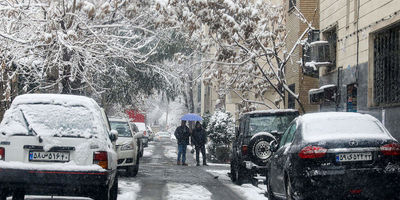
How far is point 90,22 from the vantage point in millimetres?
21312

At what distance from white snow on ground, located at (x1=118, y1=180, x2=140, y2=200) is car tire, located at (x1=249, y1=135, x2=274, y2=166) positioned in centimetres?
273

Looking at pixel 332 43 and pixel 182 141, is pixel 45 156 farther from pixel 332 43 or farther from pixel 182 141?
pixel 182 141

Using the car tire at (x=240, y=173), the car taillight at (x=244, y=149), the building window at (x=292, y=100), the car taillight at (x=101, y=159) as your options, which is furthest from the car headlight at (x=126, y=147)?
the building window at (x=292, y=100)

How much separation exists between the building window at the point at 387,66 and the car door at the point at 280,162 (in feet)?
13.8

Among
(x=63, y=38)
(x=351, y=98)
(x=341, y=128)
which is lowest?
(x=341, y=128)

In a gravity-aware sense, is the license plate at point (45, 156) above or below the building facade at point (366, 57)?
below

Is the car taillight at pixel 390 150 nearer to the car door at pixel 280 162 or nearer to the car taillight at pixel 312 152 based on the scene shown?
the car taillight at pixel 312 152

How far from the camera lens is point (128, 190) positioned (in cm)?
1355

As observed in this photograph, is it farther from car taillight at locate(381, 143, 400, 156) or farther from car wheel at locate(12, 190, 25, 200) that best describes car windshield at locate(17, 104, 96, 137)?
car taillight at locate(381, 143, 400, 156)

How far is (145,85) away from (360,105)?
616 inches

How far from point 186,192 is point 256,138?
207 centimetres

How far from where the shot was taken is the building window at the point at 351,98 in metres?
16.4

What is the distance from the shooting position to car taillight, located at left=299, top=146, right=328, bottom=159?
334 inches

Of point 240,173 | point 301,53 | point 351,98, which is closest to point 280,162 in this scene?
point 240,173
